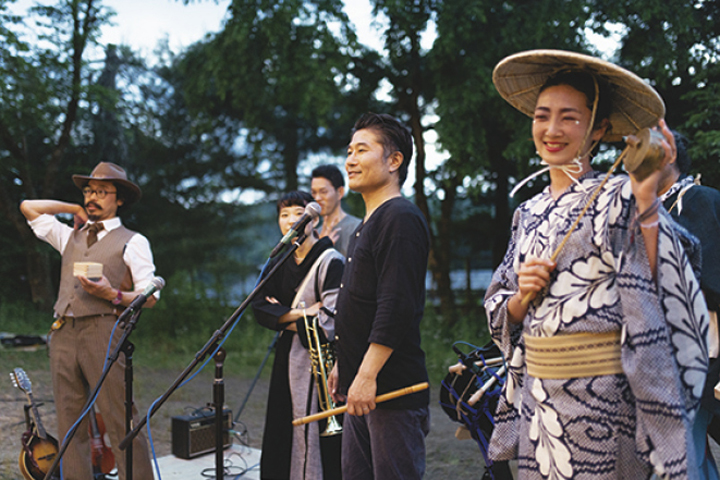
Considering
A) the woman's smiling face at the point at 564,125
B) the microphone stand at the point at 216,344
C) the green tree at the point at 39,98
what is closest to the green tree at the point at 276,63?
the green tree at the point at 39,98

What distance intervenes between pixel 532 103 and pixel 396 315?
34.8 inches

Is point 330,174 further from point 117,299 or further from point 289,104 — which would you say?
point 289,104

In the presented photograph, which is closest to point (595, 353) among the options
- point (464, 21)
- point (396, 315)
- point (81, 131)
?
point (396, 315)

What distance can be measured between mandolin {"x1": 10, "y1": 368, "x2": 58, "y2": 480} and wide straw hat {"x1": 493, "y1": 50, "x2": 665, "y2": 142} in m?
3.51

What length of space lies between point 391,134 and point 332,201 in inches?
68.9

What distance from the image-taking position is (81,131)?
14922mm

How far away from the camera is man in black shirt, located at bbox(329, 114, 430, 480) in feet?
7.24

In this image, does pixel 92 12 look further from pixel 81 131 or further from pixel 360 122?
pixel 360 122

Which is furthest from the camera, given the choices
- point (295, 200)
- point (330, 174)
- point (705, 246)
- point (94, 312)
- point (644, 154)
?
point (330, 174)

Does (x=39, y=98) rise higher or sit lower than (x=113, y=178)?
higher

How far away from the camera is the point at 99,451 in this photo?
4086 millimetres

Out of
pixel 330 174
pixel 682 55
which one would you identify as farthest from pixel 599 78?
pixel 682 55

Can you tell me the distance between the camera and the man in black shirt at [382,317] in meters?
2.21

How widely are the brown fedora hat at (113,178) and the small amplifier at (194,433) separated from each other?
172 centimetres
